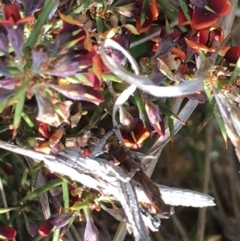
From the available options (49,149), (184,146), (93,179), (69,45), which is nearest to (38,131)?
(49,149)

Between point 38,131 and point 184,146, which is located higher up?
point 38,131

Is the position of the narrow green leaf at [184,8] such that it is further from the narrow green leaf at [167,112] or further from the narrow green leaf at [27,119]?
the narrow green leaf at [27,119]

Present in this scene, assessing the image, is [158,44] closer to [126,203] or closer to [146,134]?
[146,134]

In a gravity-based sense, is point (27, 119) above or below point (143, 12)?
below

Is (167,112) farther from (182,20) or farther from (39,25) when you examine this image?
(39,25)

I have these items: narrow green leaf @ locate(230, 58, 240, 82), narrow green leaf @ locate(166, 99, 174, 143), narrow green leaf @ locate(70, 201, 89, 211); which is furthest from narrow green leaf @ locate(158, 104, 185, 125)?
narrow green leaf @ locate(70, 201, 89, 211)

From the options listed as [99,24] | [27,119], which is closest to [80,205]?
[27,119]

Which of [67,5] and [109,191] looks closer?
[109,191]

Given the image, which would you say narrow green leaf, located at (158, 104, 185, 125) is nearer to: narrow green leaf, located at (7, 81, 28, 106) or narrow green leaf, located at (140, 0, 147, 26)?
narrow green leaf, located at (140, 0, 147, 26)
